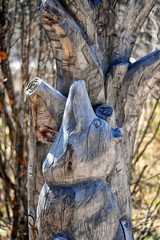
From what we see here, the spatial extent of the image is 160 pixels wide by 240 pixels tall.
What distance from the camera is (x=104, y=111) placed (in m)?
1.27

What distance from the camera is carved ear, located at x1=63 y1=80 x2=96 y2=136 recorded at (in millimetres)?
1083

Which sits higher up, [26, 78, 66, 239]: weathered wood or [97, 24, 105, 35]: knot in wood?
[97, 24, 105, 35]: knot in wood

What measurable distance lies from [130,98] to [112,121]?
0.63 feet

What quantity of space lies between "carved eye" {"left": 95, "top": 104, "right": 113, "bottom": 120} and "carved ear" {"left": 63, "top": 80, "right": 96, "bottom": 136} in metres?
0.15

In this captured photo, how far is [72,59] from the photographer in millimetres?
1251

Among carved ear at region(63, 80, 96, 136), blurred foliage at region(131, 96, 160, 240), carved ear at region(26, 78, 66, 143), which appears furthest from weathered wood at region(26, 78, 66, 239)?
blurred foliage at region(131, 96, 160, 240)

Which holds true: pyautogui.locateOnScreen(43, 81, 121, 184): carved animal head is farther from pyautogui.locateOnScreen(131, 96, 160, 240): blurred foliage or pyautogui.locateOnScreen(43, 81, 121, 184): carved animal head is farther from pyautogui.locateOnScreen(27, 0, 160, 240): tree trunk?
pyautogui.locateOnScreen(131, 96, 160, 240): blurred foliage

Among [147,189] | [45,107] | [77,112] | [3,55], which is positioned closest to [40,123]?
[45,107]

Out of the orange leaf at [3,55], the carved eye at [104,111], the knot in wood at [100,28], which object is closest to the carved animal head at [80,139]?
the carved eye at [104,111]

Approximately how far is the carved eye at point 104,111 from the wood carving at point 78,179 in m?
0.13

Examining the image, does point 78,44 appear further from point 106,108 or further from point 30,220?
point 30,220

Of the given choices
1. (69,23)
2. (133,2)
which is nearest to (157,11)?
(133,2)

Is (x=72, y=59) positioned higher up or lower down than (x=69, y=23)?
lower down

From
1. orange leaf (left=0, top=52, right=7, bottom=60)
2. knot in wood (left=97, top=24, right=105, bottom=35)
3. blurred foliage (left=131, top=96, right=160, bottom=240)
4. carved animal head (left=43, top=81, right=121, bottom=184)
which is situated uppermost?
knot in wood (left=97, top=24, right=105, bottom=35)
